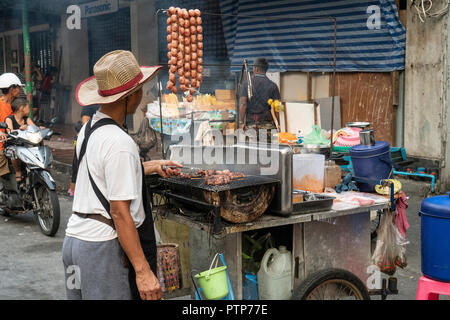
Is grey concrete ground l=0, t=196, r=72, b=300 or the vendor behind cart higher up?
the vendor behind cart

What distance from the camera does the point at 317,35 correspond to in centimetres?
959

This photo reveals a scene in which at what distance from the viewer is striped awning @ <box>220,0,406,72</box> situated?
8.51 meters

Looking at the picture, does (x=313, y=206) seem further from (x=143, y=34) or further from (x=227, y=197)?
(x=143, y=34)

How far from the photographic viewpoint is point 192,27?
585 cm

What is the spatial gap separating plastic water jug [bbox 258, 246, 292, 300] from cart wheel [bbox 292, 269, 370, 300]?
0.16 m

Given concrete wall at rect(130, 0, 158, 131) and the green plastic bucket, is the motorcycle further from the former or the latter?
concrete wall at rect(130, 0, 158, 131)

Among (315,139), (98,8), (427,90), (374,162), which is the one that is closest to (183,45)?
(315,139)

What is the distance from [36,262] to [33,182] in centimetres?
154

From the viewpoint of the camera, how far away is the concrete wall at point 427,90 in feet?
25.6

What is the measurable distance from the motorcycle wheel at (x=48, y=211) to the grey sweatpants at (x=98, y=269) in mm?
3800

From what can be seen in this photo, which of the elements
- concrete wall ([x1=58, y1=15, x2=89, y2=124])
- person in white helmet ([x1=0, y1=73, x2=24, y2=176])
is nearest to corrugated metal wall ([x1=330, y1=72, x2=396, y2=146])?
person in white helmet ([x1=0, y1=73, x2=24, y2=176])

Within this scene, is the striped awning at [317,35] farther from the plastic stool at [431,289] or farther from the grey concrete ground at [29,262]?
the plastic stool at [431,289]

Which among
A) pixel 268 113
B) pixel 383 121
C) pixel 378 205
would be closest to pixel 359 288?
pixel 378 205

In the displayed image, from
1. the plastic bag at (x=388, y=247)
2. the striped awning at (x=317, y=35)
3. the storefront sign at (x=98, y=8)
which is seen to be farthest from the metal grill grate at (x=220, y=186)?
the storefront sign at (x=98, y=8)
